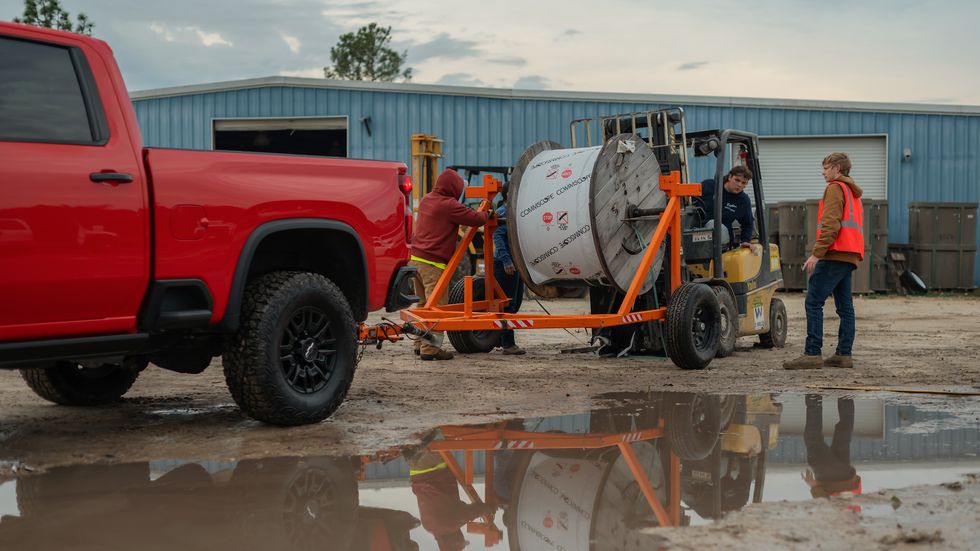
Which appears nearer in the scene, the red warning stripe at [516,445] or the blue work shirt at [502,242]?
the red warning stripe at [516,445]

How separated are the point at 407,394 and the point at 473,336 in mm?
3287

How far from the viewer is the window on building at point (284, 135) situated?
Result: 2627 centimetres

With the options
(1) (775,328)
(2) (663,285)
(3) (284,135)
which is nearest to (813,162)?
(1) (775,328)

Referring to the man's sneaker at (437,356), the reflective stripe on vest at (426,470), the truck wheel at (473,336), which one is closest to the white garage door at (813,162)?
the truck wheel at (473,336)

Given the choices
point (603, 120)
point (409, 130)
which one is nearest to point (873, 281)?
point (409, 130)

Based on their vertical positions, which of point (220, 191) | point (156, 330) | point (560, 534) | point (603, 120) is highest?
point (603, 120)

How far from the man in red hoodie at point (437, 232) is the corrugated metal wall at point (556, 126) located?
13920 mm

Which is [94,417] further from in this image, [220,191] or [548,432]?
[548,432]

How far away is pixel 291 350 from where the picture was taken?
7055 millimetres

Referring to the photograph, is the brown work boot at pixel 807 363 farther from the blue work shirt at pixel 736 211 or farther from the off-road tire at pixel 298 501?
the off-road tire at pixel 298 501

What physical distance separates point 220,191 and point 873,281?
64.2 ft

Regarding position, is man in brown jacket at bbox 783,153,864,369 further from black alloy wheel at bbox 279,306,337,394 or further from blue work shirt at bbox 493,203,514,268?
black alloy wheel at bbox 279,306,337,394

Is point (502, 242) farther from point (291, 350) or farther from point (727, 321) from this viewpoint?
point (291, 350)

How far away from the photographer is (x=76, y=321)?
19.3 ft
